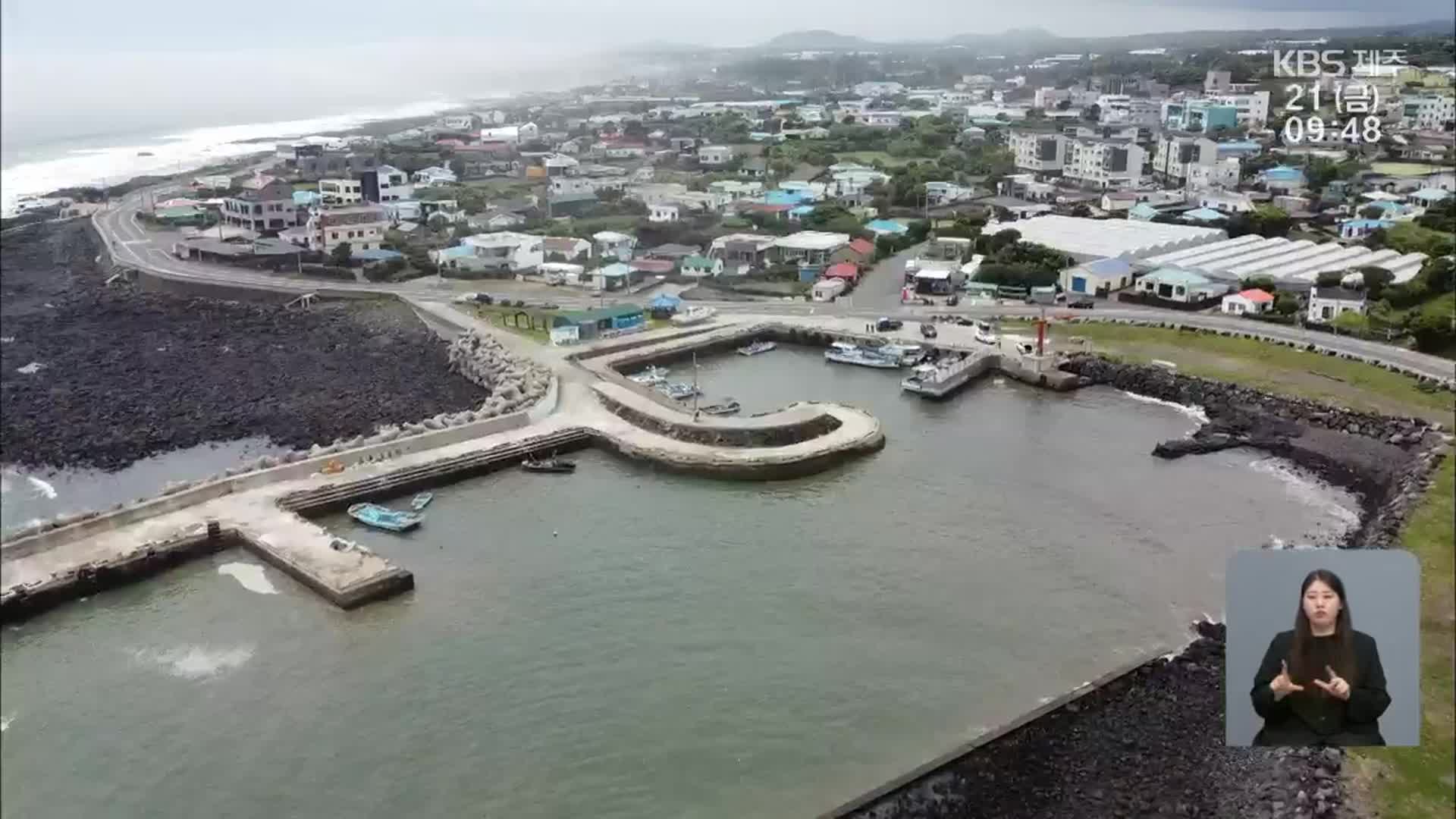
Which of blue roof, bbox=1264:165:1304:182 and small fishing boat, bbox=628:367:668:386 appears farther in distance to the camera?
blue roof, bbox=1264:165:1304:182

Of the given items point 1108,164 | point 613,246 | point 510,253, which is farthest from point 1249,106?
point 510,253

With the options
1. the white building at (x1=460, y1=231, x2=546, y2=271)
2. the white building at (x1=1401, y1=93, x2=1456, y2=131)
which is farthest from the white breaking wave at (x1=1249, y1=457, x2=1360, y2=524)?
the white building at (x1=1401, y1=93, x2=1456, y2=131)

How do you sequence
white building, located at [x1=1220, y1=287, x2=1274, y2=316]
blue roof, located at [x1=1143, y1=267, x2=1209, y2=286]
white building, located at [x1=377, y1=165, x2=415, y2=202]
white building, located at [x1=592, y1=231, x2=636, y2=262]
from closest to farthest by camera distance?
1. white building, located at [x1=1220, y1=287, x2=1274, y2=316]
2. blue roof, located at [x1=1143, y1=267, x2=1209, y2=286]
3. white building, located at [x1=592, y1=231, x2=636, y2=262]
4. white building, located at [x1=377, y1=165, x2=415, y2=202]

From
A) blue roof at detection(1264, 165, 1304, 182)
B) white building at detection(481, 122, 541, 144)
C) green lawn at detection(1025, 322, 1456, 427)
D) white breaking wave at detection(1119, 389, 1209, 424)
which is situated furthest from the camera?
white building at detection(481, 122, 541, 144)

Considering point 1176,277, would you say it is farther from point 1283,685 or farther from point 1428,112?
point 1283,685

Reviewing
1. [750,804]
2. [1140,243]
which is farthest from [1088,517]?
[1140,243]

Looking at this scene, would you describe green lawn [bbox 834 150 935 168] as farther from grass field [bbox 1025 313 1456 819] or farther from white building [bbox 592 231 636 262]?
A: grass field [bbox 1025 313 1456 819]
